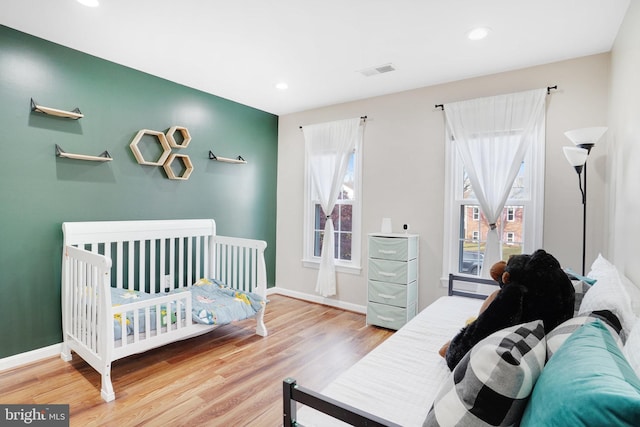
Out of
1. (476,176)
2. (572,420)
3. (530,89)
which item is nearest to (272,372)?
(572,420)

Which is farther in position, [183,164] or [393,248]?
[183,164]

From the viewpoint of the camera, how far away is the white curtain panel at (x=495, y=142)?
2969mm

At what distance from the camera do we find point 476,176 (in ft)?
10.4

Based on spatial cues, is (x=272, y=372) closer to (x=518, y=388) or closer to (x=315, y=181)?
(x=518, y=388)

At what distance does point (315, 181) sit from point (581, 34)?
2.82 metres

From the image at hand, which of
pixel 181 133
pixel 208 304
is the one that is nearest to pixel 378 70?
pixel 181 133

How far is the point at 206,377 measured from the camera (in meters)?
2.46

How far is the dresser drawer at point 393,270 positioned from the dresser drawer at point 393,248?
0.05 meters

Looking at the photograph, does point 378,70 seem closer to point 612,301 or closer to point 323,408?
point 612,301

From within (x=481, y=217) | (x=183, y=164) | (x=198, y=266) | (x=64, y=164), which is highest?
(x=183, y=164)

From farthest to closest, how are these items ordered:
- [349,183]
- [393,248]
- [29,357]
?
[349,183], [393,248], [29,357]

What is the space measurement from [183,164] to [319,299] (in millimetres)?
2306

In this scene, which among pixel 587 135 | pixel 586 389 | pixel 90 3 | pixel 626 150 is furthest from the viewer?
pixel 587 135

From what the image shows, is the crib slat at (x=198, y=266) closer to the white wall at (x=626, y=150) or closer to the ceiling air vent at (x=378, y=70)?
the ceiling air vent at (x=378, y=70)
